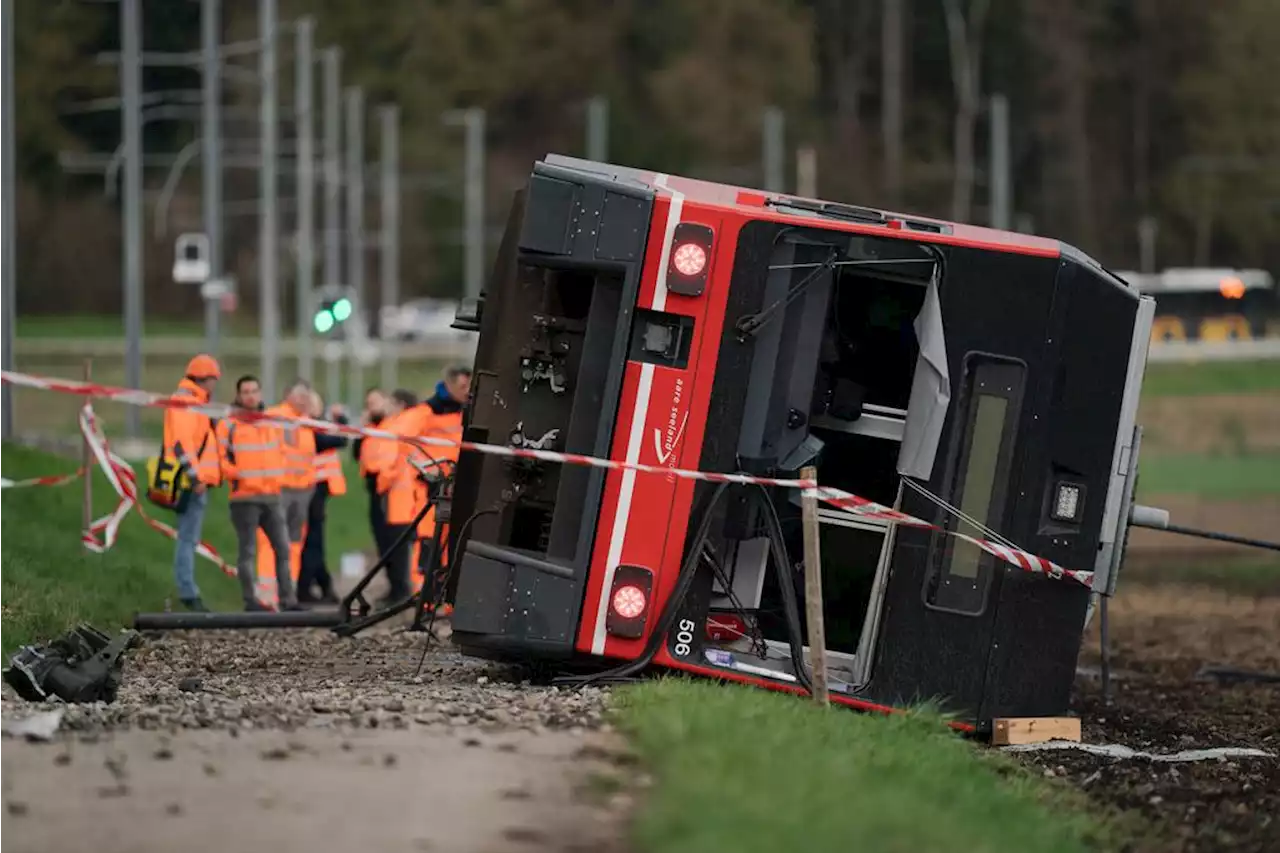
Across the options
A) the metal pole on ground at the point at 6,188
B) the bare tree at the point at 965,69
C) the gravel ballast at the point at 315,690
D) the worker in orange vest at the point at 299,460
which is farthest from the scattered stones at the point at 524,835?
the bare tree at the point at 965,69

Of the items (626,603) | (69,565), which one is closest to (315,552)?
(69,565)

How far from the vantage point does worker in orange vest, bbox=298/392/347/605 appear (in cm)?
2095

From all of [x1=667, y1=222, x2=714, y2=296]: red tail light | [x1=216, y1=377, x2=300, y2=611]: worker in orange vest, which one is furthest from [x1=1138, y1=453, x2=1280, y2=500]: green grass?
[x1=667, y1=222, x2=714, y2=296]: red tail light

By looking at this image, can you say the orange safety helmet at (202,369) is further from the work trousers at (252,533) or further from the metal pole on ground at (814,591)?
the metal pole on ground at (814,591)

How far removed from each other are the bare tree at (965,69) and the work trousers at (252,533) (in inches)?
2924

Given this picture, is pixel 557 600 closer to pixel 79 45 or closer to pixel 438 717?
pixel 438 717

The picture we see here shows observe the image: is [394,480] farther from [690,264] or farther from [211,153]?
[211,153]

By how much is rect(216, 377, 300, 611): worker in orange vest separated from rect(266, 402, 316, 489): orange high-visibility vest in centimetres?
66

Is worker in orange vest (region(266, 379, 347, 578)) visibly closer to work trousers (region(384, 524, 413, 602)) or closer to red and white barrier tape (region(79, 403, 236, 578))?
red and white barrier tape (region(79, 403, 236, 578))

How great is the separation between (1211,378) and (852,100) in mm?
31628

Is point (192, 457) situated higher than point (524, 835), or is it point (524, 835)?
point (192, 457)

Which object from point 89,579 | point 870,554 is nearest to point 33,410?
point 89,579

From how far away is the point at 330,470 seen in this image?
71.0 ft

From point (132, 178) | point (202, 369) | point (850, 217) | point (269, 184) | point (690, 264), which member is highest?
point (269, 184)
